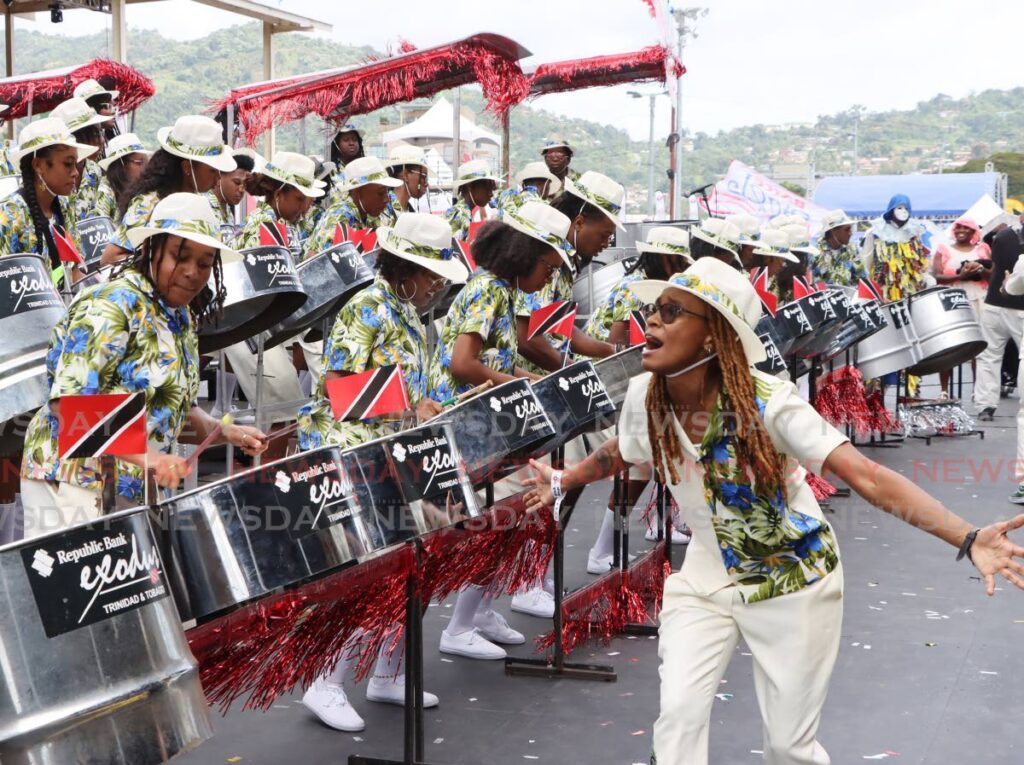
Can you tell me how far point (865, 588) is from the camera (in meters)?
4.30

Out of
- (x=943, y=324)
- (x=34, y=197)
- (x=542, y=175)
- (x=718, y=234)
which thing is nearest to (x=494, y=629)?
(x=34, y=197)

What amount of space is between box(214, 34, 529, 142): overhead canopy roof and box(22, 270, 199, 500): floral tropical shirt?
528 cm

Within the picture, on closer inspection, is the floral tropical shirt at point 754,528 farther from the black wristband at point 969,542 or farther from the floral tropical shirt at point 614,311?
the floral tropical shirt at point 614,311

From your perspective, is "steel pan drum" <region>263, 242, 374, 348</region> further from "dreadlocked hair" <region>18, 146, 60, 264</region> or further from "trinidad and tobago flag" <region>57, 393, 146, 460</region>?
"trinidad and tobago flag" <region>57, 393, 146, 460</region>

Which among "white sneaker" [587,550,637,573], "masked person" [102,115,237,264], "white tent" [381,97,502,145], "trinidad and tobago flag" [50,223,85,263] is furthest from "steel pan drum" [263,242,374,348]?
"white tent" [381,97,502,145]

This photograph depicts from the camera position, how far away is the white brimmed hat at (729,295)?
207cm

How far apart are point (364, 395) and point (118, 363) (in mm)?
586

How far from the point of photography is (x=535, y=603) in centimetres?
396

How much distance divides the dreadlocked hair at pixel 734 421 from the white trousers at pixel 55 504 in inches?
40.8

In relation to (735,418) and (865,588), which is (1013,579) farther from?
(865,588)

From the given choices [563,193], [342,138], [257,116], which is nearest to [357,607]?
[563,193]

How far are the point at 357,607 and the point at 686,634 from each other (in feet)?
2.28

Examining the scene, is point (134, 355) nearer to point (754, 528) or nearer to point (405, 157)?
point (754, 528)

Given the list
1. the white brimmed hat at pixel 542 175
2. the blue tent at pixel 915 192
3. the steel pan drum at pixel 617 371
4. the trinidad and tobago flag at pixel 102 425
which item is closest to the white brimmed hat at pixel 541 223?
the steel pan drum at pixel 617 371
